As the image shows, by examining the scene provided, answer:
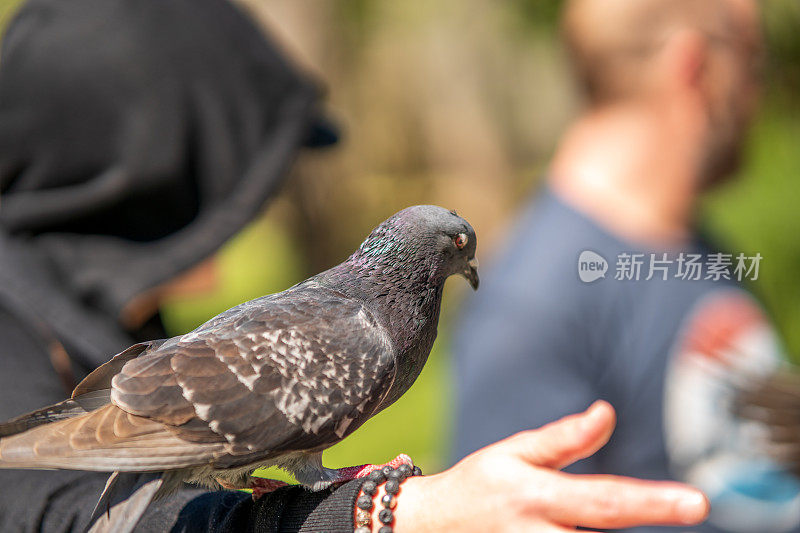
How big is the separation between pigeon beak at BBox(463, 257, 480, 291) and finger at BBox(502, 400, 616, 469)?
0.89ft

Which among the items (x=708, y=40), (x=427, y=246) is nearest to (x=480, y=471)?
(x=427, y=246)

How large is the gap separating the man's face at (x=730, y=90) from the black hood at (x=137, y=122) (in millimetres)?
1665

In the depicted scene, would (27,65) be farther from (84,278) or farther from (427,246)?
(427,246)

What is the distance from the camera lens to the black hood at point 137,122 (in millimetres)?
1672

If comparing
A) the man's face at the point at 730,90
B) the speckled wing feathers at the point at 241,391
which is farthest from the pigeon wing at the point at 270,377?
the man's face at the point at 730,90

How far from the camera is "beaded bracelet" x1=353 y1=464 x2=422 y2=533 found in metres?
1.21

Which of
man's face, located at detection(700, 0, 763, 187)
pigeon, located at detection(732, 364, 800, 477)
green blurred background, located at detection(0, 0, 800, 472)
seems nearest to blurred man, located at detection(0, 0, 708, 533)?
green blurred background, located at detection(0, 0, 800, 472)

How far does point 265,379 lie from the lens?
1.08 meters

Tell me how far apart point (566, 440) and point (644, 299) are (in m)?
1.59

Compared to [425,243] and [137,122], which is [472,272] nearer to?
[425,243]

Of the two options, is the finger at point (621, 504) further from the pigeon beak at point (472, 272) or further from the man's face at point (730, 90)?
the man's face at point (730, 90)

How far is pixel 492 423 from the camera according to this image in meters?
2.64

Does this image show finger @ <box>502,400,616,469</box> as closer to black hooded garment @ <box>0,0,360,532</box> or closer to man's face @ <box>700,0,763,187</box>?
black hooded garment @ <box>0,0,360,532</box>

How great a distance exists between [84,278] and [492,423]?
1.47 metres
